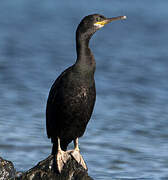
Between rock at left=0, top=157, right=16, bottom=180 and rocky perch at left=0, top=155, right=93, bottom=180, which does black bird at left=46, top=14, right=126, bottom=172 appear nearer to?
rocky perch at left=0, top=155, right=93, bottom=180

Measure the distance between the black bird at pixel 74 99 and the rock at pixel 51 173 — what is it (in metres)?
0.07

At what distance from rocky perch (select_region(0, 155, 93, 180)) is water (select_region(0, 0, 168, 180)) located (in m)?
1.51

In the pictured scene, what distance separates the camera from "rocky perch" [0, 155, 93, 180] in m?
7.39

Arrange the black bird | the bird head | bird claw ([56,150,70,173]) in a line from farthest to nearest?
1. the bird head
2. the black bird
3. bird claw ([56,150,70,173])

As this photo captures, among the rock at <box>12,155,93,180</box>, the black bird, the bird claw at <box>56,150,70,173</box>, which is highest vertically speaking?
the black bird

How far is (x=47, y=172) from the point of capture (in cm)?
752

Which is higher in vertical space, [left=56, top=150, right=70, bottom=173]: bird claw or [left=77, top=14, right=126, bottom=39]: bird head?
[left=77, top=14, right=126, bottom=39]: bird head

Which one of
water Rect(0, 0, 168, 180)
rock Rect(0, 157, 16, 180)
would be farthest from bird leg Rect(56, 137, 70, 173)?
water Rect(0, 0, 168, 180)

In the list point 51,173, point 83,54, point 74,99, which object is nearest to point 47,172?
point 51,173

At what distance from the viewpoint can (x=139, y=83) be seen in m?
14.3

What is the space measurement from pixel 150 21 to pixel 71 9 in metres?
2.44

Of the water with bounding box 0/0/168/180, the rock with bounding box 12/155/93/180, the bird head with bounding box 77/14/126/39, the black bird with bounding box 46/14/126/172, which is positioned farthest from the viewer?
the water with bounding box 0/0/168/180

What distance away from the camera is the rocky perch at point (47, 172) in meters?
7.39

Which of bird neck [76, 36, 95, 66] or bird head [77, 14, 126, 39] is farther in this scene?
bird head [77, 14, 126, 39]
